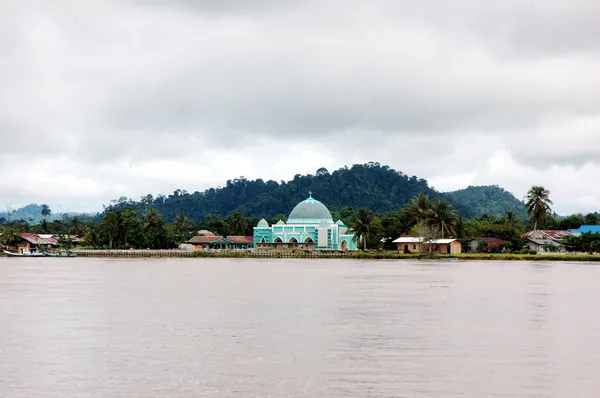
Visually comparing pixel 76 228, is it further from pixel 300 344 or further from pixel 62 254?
pixel 300 344

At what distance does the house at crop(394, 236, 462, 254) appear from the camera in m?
116

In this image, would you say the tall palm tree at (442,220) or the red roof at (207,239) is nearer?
the tall palm tree at (442,220)

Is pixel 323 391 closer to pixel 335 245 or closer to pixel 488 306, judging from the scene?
pixel 488 306

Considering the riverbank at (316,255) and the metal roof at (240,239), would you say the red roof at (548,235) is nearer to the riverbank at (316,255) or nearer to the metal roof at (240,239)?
the riverbank at (316,255)

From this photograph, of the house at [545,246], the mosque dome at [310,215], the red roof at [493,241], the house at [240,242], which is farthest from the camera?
the house at [240,242]

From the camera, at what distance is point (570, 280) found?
2283 inches

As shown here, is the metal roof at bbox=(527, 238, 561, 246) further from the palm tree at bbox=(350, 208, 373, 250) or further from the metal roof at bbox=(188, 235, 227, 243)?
the metal roof at bbox=(188, 235, 227, 243)

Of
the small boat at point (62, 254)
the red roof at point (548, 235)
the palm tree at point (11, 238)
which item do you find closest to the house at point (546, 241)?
the red roof at point (548, 235)

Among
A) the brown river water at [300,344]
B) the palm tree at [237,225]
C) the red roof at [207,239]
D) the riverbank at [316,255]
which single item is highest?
the palm tree at [237,225]

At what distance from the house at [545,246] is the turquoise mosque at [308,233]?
122 ft

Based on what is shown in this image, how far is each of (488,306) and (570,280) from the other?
910 inches

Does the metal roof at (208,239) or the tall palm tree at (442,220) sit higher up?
the tall palm tree at (442,220)

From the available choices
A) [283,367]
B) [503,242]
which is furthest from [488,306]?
[503,242]

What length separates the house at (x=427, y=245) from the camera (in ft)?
380
